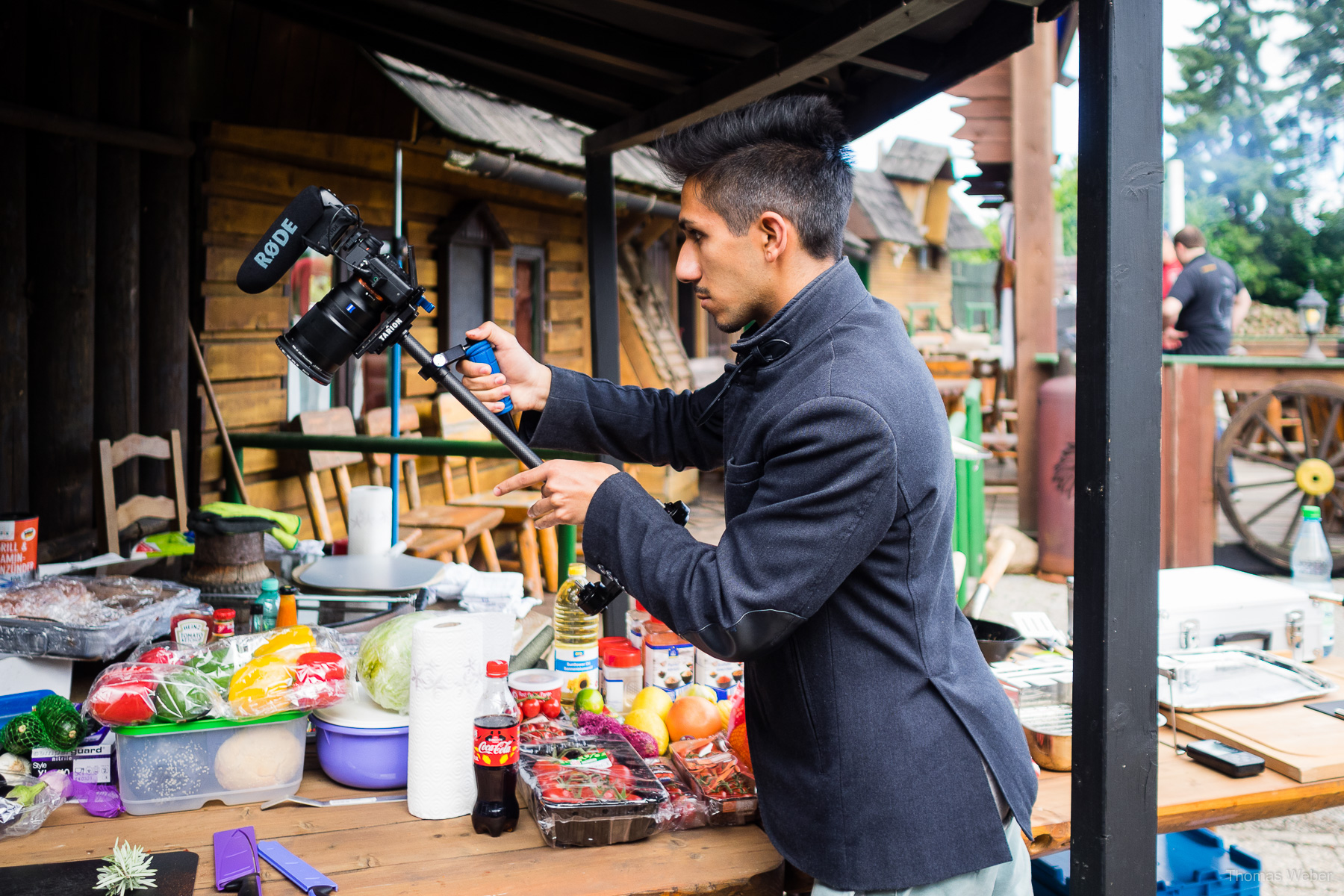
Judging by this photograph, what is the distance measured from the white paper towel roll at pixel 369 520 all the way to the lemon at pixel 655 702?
114 cm

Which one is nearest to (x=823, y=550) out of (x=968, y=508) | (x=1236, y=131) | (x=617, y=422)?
(x=617, y=422)

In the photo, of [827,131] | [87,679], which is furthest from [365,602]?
[827,131]

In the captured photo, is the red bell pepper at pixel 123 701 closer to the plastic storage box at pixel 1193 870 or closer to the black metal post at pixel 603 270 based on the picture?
the black metal post at pixel 603 270

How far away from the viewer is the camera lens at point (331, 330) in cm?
186

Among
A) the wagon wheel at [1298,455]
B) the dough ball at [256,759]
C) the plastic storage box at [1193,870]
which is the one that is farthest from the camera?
the wagon wheel at [1298,455]

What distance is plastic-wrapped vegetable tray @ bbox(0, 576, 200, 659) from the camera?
2254 mm

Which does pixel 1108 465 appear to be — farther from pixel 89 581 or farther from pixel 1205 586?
pixel 89 581

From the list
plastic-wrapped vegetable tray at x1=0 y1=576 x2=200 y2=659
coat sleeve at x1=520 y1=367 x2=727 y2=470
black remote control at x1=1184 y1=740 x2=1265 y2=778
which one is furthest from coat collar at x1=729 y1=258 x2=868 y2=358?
plastic-wrapped vegetable tray at x1=0 y1=576 x2=200 y2=659

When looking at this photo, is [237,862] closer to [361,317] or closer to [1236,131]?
[361,317]

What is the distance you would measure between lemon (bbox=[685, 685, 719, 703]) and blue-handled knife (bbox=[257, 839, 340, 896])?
100 cm

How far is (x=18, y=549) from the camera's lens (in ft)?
9.36

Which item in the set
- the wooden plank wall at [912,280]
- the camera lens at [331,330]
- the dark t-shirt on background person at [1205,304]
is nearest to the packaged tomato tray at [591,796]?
the camera lens at [331,330]

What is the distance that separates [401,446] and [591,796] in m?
2.43

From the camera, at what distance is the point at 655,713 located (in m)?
2.39
